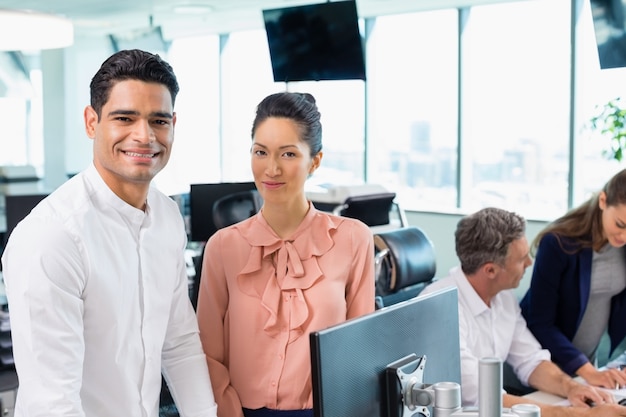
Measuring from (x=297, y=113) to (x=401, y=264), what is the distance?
1.54 m

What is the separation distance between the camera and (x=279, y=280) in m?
1.90

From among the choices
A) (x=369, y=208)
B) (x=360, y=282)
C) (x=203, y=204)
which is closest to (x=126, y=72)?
(x=360, y=282)

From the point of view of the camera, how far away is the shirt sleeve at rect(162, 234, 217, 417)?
5.94ft

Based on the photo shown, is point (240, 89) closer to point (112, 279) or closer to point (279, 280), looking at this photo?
point (279, 280)

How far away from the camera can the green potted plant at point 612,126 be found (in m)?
6.89

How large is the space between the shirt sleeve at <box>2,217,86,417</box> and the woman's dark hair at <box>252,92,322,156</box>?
62 centimetres

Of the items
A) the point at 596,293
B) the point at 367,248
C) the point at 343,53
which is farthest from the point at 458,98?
the point at 367,248

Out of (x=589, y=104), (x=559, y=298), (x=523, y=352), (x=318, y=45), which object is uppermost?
(x=318, y=45)

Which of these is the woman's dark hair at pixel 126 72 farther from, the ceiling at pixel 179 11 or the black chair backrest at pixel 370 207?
the ceiling at pixel 179 11

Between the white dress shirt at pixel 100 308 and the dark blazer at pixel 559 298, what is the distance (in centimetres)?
158

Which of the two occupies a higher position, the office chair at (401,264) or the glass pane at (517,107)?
the glass pane at (517,107)

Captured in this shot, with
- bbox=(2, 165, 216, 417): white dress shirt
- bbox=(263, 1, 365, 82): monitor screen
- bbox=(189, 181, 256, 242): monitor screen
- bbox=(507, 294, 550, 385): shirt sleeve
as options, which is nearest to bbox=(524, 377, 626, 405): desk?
bbox=(507, 294, 550, 385): shirt sleeve

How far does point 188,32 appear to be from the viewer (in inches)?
455

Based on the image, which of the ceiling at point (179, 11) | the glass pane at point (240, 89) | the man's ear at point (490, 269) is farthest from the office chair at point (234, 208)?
the glass pane at point (240, 89)
